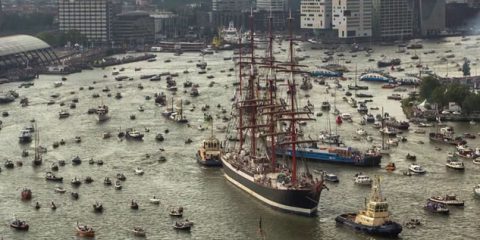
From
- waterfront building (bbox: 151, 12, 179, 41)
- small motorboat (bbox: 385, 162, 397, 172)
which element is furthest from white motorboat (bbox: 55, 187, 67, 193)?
waterfront building (bbox: 151, 12, 179, 41)

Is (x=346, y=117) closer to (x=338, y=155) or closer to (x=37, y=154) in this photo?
(x=338, y=155)

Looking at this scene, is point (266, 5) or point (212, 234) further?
point (266, 5)

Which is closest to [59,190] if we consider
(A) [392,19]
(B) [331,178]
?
(B) [331,178]

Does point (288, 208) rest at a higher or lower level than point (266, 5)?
lower

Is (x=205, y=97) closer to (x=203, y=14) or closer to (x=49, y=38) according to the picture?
(x=49, y=38)

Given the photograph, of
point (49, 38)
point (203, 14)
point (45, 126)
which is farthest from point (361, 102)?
point (203, 14)

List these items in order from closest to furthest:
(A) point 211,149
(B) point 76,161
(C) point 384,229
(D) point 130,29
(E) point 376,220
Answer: (C) point 384,229, (E) point 376,220, (A) point 211,149, (B) point 76,161, (D) point 130,29

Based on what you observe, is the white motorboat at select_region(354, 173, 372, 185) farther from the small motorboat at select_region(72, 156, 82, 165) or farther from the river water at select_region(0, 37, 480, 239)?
the small motorboat at select_region(72, 156, 82, 165)
